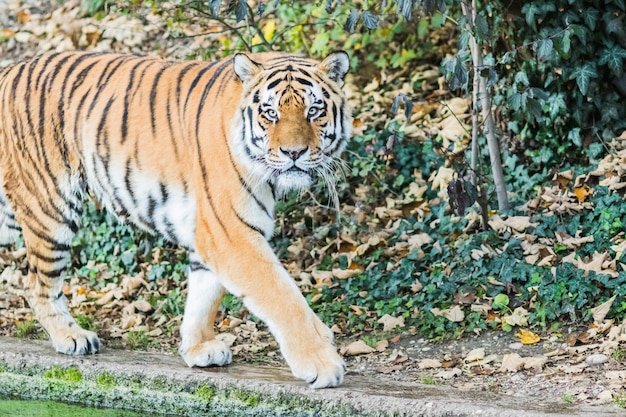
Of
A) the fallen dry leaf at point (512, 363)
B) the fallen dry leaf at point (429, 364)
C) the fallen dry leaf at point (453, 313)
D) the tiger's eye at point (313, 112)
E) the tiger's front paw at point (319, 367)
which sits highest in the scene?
the tiger's eye at point (313, 112)

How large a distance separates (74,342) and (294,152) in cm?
172

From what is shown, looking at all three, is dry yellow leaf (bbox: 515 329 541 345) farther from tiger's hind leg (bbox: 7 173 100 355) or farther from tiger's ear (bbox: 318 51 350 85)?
tiger's hind leg (bbox: 7 173 100 355)

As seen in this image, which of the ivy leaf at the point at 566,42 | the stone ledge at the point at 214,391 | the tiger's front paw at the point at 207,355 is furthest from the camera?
the ivy leaf at the point at 566,42

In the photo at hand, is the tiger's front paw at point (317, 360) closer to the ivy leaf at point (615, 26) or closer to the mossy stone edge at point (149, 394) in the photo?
the mossy stone edge at point (149, 394)

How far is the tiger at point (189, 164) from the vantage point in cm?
426

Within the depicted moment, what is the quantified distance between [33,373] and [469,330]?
2321mm

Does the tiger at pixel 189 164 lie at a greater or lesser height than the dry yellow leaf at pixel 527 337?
greater

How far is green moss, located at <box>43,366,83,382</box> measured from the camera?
458cm

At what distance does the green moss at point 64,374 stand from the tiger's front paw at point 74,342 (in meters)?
0.30

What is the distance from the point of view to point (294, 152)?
421 cm

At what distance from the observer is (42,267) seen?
522 cm

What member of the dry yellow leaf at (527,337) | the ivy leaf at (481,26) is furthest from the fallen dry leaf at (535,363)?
the ivy leaf at (481,26)

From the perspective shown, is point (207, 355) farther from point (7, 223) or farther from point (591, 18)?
point (591, 18)

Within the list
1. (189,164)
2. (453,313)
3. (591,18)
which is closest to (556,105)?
(591,18)
